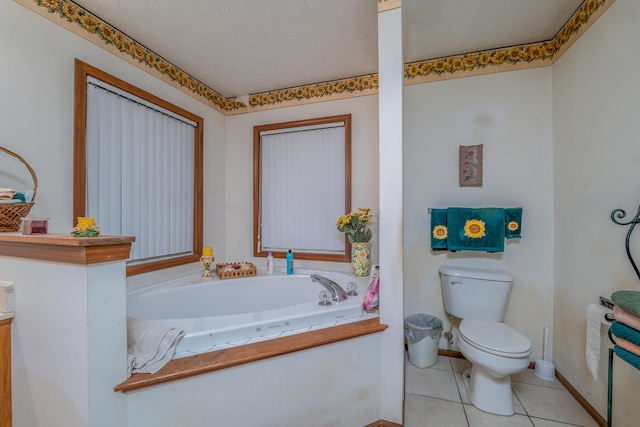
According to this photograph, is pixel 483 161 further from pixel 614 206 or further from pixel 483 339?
pixel 483 339

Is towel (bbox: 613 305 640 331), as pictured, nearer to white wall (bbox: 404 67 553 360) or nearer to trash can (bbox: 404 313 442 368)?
white wall (bbox: 404 67 553 360)

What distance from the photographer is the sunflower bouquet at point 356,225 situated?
7.16 feet

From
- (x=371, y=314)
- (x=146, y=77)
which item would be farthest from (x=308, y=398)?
(x=146, y=77)

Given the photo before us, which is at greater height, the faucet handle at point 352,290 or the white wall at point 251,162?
the white wall at point 251,162

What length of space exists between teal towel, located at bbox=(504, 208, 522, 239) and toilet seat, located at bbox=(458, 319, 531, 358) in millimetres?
637

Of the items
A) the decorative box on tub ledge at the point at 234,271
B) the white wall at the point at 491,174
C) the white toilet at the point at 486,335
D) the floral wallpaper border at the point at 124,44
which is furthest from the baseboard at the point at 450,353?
the floral wallpaper border at the point at 124,44

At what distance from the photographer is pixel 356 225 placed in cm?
219

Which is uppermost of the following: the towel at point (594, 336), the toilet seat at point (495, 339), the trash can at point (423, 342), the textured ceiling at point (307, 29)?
the textured ceiling at point (307, 29)

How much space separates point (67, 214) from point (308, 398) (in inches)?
65.1

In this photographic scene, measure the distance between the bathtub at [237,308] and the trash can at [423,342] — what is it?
531 millimetres

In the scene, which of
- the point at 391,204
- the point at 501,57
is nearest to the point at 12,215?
the point at 391,204

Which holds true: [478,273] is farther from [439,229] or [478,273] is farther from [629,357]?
[629,357]

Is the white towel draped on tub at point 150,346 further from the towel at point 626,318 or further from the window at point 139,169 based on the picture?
the towel at point 626,318

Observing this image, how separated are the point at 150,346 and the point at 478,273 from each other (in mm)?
2030
